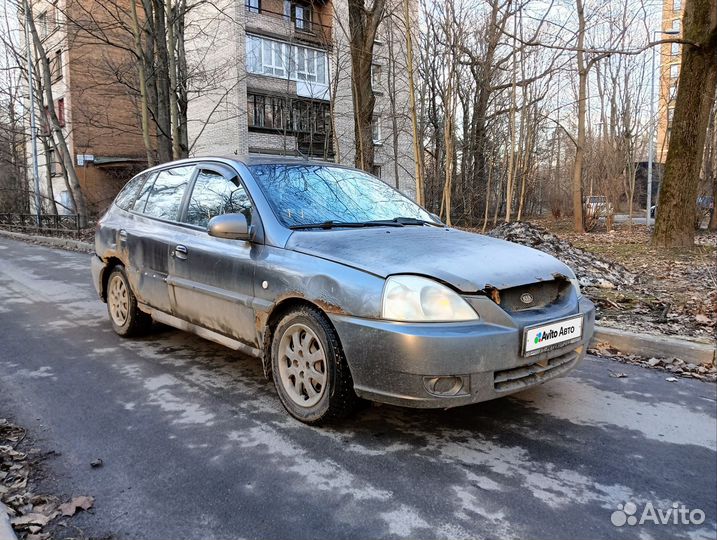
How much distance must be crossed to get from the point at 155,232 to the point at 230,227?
151 centimetres

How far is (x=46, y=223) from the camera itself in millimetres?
21875

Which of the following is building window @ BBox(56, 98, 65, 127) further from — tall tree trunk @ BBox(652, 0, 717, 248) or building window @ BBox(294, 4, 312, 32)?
tall tree trunk @ BBox(652, 0, 717, 248)

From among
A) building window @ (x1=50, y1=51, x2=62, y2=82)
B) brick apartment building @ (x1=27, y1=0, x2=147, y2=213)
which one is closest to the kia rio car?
brick apartment building @ (x1=27, y1=0, x2=147, y2=213)

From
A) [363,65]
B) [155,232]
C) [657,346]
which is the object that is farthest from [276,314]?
[363,65]

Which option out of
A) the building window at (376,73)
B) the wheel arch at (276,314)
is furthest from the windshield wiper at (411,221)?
the building window at (376,73)

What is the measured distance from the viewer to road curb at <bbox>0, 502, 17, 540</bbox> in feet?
6.97

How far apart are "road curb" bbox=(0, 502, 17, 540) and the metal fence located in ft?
59.8

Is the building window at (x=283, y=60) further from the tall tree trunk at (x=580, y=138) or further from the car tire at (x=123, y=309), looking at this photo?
the car tire at (x=123, y=309)

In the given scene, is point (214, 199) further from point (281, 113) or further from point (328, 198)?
point (281, 113)

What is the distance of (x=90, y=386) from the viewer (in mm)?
4012

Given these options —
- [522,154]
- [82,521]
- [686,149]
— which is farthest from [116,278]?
[522,154]

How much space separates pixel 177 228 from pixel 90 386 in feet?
4.64

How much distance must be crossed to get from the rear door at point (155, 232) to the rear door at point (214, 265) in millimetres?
172

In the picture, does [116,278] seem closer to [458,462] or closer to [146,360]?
[146,360]
